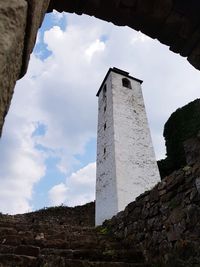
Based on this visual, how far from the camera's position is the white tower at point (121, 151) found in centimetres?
1069

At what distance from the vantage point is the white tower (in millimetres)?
10688

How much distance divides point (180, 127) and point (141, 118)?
2.71m

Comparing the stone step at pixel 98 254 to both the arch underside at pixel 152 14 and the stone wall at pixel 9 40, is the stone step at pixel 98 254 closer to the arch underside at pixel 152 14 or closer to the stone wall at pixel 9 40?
the arch underside at pixel 152 14

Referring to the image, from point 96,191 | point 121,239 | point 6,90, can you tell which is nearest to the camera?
point 6,90

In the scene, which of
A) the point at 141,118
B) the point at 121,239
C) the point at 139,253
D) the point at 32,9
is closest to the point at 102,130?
the point at 141,118

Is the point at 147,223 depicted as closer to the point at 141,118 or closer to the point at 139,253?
the point at 139,253

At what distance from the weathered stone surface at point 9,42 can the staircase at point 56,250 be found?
2895mm

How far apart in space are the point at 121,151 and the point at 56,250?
27.5ft

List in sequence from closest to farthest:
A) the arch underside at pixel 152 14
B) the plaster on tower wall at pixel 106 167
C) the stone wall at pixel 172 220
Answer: the arch underside at pixel 152 14, the stone wall at pixel 172 220, the plaster on tower wall at pixel 106 167

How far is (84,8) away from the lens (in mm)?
2086

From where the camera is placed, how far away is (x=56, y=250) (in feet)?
12.3

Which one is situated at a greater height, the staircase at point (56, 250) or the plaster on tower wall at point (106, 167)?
the plaster on tower wall at point (106, 167)

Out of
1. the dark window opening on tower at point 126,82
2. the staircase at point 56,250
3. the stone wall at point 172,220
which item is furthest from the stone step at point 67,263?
the dark window opening on tower at point 126,82

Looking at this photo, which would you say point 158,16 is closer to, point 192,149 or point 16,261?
point 192,149
